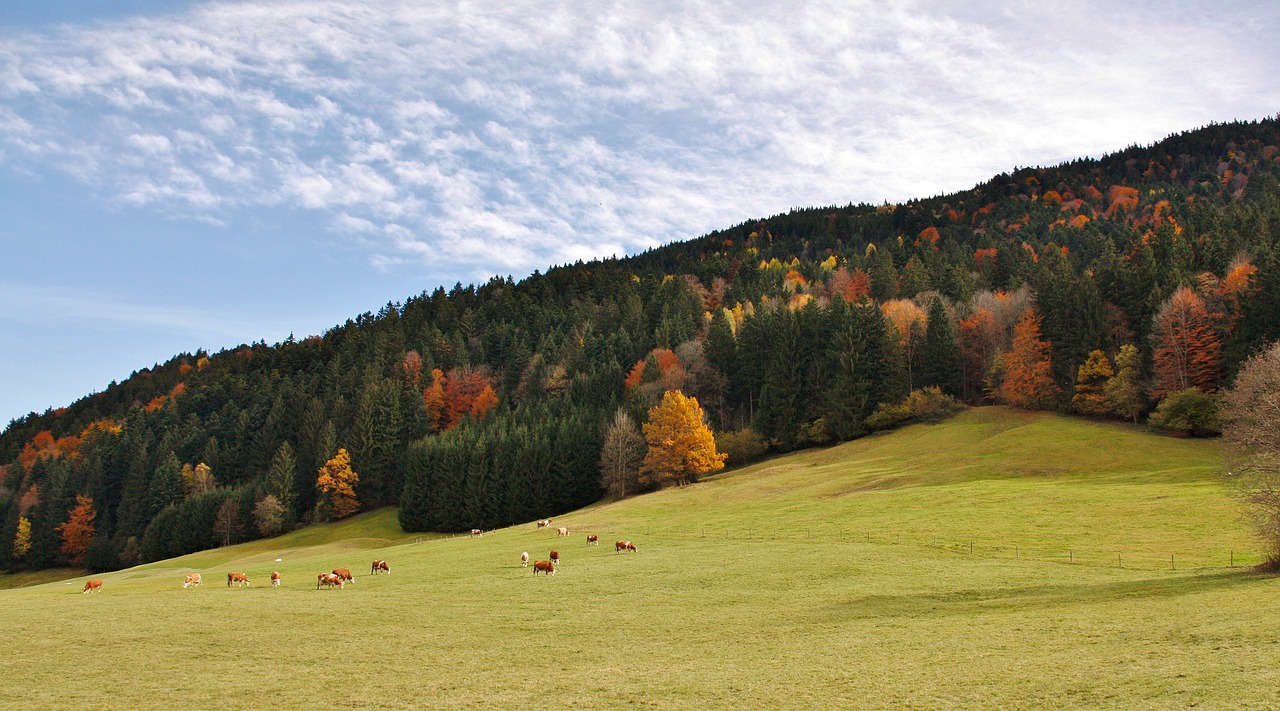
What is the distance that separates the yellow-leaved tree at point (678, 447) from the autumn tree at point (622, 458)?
3052 millimetres

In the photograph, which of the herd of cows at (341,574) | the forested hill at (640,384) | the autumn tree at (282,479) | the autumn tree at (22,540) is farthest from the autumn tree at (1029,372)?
the autumn tree at (22,540)

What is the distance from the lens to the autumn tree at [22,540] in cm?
14125

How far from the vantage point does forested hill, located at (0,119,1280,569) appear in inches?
3836

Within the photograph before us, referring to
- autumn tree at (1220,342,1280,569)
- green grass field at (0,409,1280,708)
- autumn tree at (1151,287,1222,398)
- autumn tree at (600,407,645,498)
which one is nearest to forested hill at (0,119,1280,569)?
autumn tree at (1151,287,1222,398)

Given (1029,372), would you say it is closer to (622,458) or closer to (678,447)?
(678,447)

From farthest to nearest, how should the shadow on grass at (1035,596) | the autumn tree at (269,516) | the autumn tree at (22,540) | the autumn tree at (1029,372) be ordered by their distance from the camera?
1. the autumn tree at (22,540)
2. the autumn tree at (269,516)
3. the autumn tree at (1029,372)
4. the shadow on grass at (1035,596)

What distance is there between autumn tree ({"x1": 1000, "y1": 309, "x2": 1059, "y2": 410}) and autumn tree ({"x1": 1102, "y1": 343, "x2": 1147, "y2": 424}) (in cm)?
801

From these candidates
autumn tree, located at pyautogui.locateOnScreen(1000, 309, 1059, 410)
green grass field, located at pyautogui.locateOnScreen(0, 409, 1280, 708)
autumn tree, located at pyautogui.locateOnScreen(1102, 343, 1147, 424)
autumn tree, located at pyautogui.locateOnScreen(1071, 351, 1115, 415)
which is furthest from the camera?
autumn tree, located at pyautogui.locateOnScreen(1000, 309, 1059, 410)

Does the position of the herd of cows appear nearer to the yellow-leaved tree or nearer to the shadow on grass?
the shadow on grass

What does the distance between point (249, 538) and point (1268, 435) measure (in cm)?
12918

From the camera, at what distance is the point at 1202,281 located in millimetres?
97438

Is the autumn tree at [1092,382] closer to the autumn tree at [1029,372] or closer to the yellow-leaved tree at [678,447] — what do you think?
the autumn tree at [1029,372]

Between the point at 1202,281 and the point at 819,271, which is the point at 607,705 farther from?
the point at 819,271

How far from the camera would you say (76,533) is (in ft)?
458
